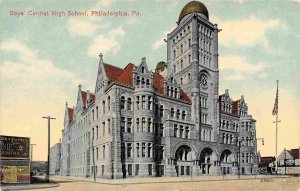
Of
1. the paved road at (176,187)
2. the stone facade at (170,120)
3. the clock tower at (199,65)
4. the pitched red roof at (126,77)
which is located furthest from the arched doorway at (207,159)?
the paved road at (176,187)

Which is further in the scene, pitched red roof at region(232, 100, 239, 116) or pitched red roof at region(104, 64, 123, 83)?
pitched red roof at region(232, 100, 239, 116)

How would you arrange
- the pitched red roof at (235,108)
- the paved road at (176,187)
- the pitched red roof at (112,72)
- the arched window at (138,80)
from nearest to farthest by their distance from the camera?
the paved road at (176,187) < the arched window at (138,80) < the pitched red roof at (112,72) < the pitched red roof at (235,108)

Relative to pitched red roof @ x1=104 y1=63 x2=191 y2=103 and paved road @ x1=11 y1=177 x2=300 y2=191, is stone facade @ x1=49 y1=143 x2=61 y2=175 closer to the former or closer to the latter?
pitched red roof @ x1=104 y1=63 x2=191 y2=103

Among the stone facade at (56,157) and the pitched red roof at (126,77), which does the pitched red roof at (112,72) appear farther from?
the stone facade at (56,157)

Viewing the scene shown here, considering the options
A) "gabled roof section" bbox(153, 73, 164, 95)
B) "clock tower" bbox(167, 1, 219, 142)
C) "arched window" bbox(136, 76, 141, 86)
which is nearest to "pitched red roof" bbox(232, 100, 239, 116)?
"clock tower" bbox(167, 1, 219, 142)

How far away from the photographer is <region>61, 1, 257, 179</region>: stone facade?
3700 centimetres

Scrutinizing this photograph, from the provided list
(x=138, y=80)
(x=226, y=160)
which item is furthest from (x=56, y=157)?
(x=138, y=80)

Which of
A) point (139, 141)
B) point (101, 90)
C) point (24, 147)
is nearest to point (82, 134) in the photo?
point (101, 90)

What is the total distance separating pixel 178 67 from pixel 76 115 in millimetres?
20144

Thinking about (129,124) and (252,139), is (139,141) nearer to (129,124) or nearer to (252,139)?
(129,124)

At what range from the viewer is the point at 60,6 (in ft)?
77.6

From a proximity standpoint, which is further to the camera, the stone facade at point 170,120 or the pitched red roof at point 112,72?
the pitched red roof at point 112,72

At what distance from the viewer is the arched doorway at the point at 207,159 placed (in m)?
45.8

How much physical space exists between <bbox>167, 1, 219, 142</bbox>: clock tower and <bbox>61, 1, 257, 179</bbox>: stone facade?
14 centimetres
